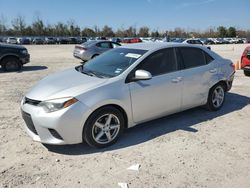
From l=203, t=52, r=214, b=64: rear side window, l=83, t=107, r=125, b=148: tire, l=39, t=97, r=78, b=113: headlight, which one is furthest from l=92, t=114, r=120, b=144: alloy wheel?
l=203, t=52, r=214, b=64: rear side window

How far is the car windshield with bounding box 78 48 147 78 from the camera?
4.44 meters

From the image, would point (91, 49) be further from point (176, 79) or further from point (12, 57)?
point (176, 79)

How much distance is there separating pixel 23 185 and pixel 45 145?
108 centimetres

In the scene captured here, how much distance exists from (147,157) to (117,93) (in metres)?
1.09

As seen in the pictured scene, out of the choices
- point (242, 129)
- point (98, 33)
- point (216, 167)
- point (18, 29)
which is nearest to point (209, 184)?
point (216, 167)

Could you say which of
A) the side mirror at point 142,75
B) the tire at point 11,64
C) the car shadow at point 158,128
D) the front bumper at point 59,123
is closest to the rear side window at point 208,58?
the car shadow at point 158,128

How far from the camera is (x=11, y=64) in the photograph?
11.9m

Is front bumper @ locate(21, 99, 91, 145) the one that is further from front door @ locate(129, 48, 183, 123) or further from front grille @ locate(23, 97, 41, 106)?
front door @ locate(129, 48, 183, 123)

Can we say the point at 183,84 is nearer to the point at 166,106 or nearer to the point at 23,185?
the point at 166,106

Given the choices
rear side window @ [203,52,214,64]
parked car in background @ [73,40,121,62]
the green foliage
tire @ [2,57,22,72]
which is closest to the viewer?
rear side window @ [203,52,214,64]

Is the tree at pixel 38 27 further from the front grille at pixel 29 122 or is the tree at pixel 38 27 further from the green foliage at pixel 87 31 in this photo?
the front grille at pixel 29 122

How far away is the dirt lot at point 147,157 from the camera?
329cm

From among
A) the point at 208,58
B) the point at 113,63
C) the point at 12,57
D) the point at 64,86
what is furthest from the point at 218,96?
the point at 12,57

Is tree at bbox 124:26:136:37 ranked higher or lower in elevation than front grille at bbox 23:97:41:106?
higher
